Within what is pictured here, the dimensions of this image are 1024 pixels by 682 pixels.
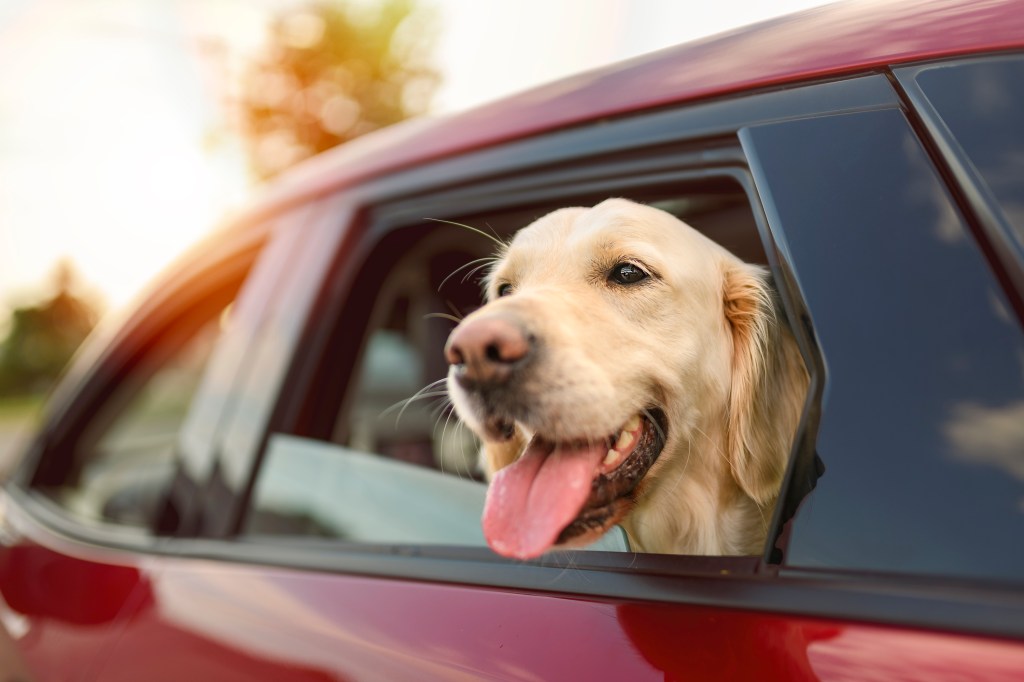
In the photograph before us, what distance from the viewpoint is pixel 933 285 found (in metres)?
1.06

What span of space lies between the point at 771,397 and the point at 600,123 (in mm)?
595

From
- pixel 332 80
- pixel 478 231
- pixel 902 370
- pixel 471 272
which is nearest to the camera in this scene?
pixel 902 370

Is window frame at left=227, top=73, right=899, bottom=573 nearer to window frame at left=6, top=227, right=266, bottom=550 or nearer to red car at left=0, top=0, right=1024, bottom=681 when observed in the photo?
red car at left=0, top=0, right=1024, bottom=681

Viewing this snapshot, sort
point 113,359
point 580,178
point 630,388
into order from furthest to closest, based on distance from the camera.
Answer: point 113,359
point 580,178
point 630,388

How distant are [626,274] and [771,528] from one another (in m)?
0.66

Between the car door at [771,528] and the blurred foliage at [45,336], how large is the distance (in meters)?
28.7

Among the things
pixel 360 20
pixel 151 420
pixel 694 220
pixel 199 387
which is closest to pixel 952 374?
pixel 694 220

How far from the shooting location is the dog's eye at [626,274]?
1645 millimetres

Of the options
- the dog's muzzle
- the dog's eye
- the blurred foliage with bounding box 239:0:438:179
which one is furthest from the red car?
the blurred foliage with bounding box 239:0:438:179

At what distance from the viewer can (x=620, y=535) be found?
1.41 m

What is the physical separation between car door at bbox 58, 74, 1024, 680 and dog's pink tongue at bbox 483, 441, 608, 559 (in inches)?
1.7

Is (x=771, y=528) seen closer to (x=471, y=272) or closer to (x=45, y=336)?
(x=471, y=272)

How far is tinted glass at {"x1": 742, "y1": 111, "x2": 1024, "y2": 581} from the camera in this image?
3.21ft

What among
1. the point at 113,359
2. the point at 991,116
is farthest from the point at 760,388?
the point at 113,359
